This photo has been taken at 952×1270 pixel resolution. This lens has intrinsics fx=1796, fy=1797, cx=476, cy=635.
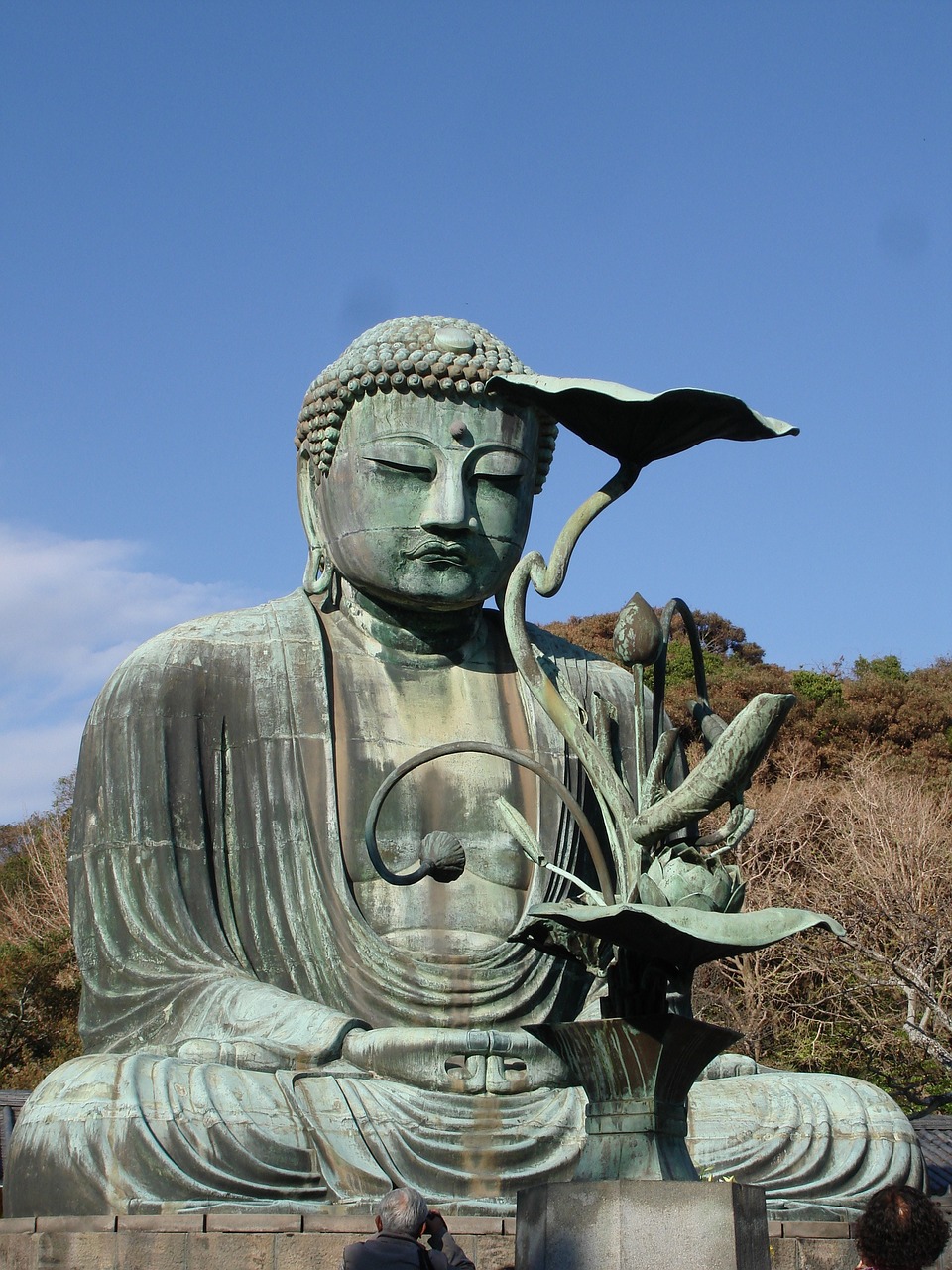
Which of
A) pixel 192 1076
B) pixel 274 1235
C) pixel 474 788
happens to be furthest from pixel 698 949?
pixel 474 788

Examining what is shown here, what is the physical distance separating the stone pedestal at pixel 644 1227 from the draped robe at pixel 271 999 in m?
1.96

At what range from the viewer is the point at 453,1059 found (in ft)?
23.7

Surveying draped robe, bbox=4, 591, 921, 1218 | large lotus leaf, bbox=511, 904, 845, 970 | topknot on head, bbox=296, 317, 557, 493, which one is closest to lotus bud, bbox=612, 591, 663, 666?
large lotus leaf, bbox=511, 904, 845, 970

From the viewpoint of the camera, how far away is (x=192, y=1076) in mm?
6852

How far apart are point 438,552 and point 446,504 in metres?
0.23

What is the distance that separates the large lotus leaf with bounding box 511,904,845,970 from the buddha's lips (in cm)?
307

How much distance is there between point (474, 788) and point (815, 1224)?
264cm

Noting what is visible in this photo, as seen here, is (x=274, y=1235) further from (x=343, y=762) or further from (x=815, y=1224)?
(x=343, y=762)

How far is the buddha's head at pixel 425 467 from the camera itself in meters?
8.39

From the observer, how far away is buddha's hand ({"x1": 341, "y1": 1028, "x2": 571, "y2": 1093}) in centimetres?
717

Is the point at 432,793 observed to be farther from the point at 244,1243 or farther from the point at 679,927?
the point at 679,927

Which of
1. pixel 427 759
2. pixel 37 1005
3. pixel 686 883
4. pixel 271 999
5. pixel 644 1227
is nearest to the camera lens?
pixel 644 1227

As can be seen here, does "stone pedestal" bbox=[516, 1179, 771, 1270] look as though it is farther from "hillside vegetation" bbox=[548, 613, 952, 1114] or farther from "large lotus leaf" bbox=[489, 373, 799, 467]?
"hillside vegetation" bbox=[548, 613, 952, 1114]

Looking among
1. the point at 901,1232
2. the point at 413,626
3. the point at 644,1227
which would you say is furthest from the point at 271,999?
the point at 901,1232
